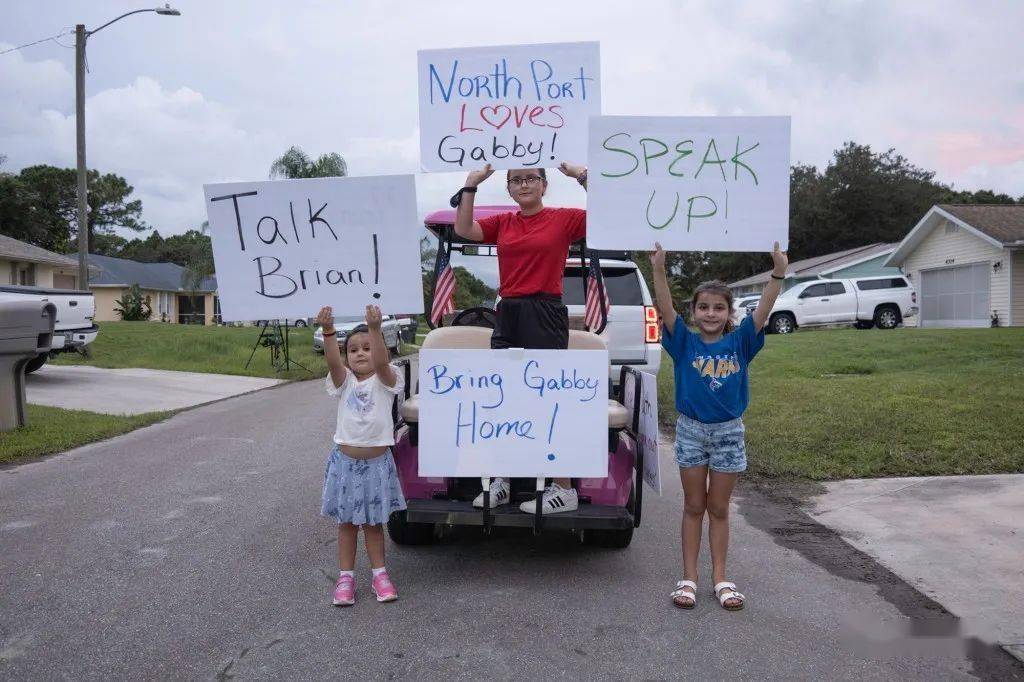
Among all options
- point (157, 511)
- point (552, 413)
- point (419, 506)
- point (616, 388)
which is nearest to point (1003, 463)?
point (616, 388)

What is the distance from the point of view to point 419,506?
4.25 metres

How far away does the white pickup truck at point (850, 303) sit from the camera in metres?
24.5

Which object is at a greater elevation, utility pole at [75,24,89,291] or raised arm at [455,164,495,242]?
utility pole at [75,24,89,291]

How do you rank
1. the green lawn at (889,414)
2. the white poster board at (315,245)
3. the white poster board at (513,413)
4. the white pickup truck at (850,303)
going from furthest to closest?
the white pickup truck at (850,303) → the green lawn at (889,414) → the white poster board at (315,245) → the white poster board at (513,413)

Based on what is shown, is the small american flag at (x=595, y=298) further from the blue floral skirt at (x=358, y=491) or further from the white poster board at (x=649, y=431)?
the blue floral skirt at (x=358, y=491)

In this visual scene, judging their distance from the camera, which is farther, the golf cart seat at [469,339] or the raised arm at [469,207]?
the golf cart seat at [469,339]

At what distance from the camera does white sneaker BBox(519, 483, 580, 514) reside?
162 inches

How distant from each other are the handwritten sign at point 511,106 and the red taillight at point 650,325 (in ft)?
17.1

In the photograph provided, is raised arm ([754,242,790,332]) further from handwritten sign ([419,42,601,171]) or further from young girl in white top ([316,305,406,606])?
young girl in white top ([316,305,406,606])

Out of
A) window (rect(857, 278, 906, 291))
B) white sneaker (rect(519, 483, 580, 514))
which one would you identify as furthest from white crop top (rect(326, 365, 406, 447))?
window (rect(857, 278, 906, 291))

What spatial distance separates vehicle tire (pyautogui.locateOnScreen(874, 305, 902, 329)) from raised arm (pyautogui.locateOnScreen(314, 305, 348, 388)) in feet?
78.0

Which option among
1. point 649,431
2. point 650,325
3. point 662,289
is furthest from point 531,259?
point 650,325

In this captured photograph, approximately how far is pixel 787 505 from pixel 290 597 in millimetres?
3779

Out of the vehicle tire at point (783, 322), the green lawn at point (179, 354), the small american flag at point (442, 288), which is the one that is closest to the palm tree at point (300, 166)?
the green lawn at point (179, 354)
